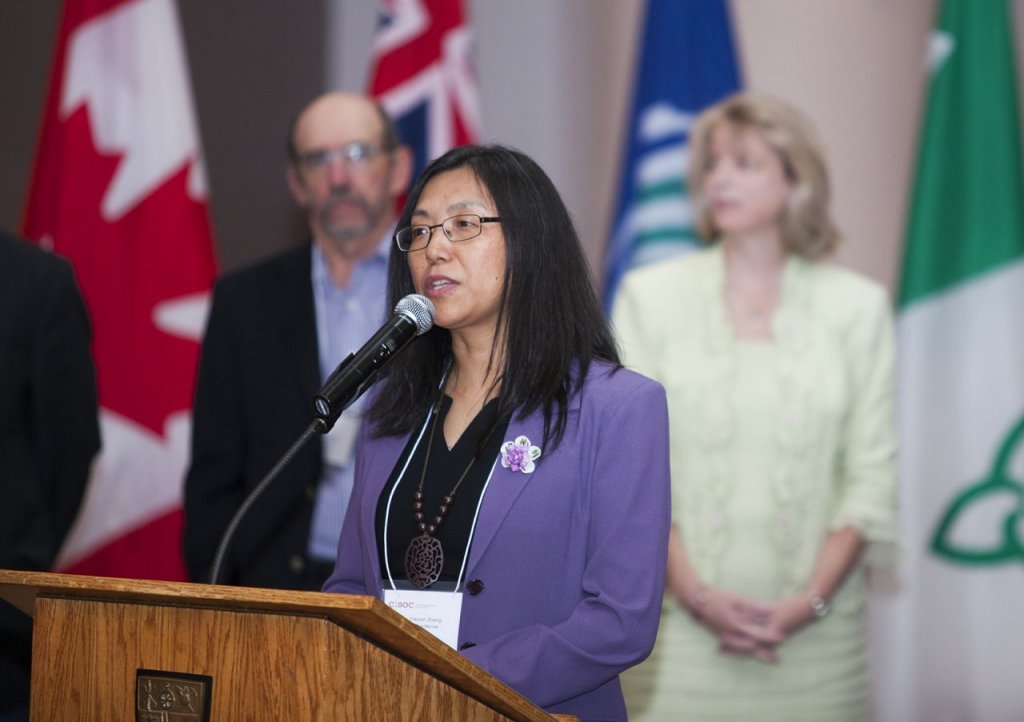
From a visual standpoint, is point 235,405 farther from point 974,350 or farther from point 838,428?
point 974,350

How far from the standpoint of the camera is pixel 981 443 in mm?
4414

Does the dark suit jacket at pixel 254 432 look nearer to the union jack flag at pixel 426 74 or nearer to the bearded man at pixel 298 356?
the bearded man at pixel 298 356

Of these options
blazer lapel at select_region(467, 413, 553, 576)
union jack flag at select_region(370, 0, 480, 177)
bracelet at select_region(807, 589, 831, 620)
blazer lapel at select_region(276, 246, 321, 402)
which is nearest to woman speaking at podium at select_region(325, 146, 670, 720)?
blazer lapel at select_region(467, 413, 553, 576)

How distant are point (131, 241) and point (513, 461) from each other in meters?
2.75

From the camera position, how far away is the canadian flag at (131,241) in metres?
4.30

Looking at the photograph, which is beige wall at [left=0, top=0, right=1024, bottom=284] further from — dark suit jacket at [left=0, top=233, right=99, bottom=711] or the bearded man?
dark suit jacket at [left=0, top=233, right=99, bottom=711]

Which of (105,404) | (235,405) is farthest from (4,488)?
(105,404)

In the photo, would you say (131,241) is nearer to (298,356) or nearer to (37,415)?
(298,356)

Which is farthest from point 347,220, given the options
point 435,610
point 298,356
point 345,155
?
point 435,610

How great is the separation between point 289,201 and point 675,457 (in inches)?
86.2

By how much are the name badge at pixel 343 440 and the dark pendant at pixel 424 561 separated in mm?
1209

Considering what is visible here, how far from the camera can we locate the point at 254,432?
3348 millimetres

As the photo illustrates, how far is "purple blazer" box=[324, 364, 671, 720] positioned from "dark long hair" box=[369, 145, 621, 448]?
50mm

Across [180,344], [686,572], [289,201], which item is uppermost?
[289,201]
